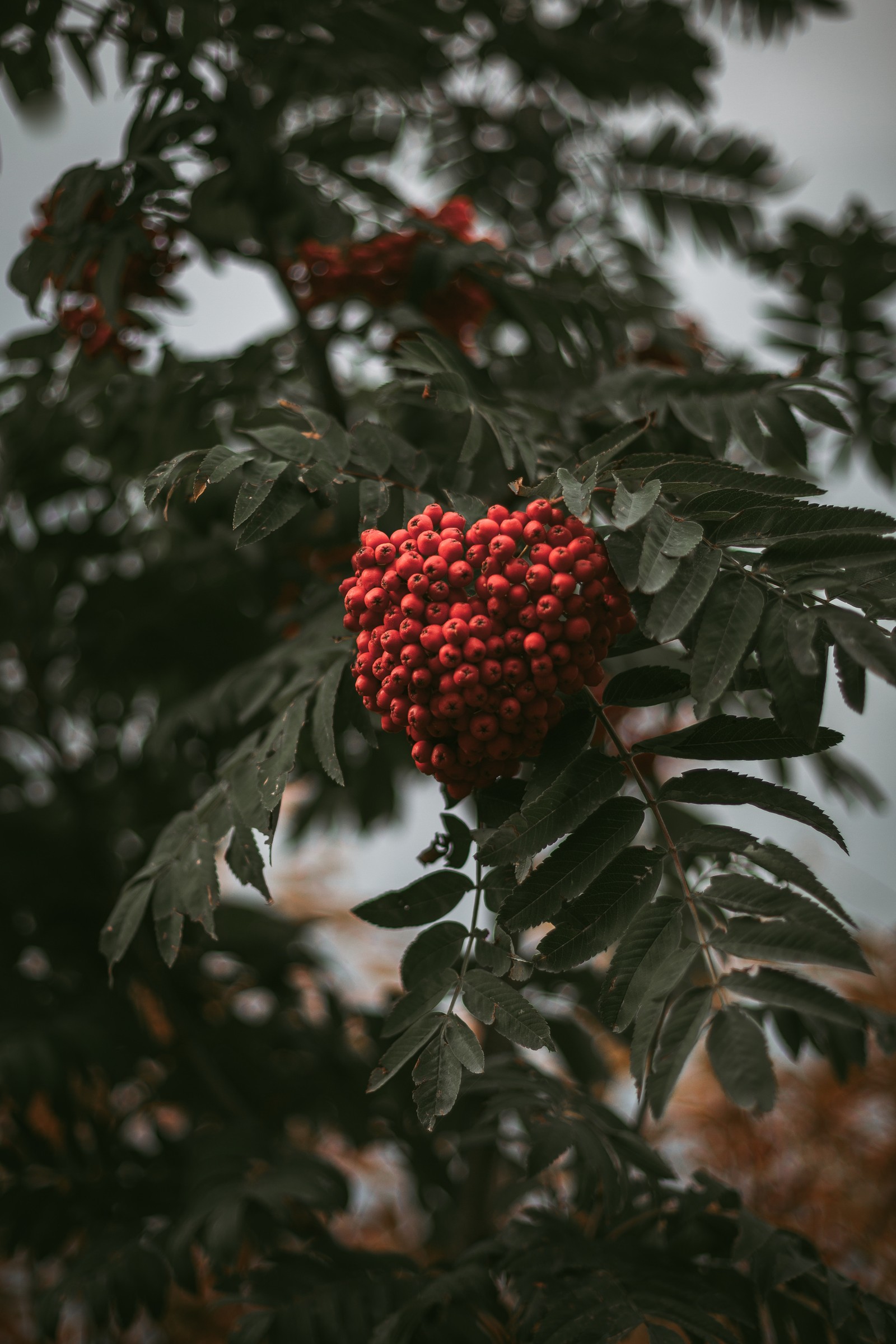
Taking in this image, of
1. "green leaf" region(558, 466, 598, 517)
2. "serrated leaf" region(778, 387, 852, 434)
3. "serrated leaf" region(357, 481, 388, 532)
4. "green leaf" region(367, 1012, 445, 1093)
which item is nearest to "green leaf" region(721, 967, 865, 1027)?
"green leaf" region(367, 1012, 445, 1093)

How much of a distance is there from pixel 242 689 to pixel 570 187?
1476 millimetres

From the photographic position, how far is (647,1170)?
3.39ft

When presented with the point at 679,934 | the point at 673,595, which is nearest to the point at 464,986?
the point at 679,934

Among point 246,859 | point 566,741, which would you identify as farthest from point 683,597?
point 246,859

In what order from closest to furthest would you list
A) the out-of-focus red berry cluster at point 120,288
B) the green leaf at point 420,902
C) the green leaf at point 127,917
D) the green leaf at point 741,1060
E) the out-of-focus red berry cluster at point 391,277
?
the green leaf at point 741,1060, the green leaf at point 420,902, the green leaf at point 127,917, the out-of-focus red berry cluster at point 120,288, the out-of-focus red berry cluster at point 391,277

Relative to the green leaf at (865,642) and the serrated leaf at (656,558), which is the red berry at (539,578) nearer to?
the serrated leaf at (656,558)

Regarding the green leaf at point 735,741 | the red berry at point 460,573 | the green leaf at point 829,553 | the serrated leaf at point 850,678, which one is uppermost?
the red berry at point 460,573

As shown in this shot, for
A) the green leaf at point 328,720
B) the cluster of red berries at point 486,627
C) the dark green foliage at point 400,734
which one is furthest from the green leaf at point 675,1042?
the green leaf at point 328,720

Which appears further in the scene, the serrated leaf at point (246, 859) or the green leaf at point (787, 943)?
the serrated leaf at point (246, 859)

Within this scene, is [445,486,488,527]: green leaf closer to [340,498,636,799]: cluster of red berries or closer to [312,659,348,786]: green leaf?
[340,498,636,799]: cluster of red berries

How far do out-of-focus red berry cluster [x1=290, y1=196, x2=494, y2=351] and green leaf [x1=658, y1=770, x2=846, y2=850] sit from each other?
80 cm

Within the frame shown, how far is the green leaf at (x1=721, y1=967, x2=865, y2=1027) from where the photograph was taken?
0.57m

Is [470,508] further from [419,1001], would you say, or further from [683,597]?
[419,1001]

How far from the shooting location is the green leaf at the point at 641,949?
0.62 metres
